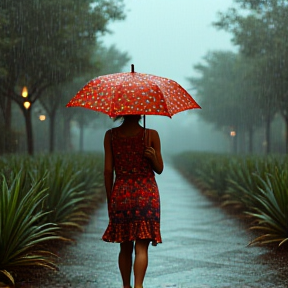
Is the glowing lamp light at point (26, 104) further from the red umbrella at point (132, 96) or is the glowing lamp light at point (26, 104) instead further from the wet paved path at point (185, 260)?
the red umbrella at point (132, 96)

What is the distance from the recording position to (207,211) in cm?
1157

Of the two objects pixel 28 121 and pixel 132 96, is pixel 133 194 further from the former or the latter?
pixel 28 121

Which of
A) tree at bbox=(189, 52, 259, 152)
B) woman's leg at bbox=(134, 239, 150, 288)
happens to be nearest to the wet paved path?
woman's leg at bbox=(134, 239, 150, 288)

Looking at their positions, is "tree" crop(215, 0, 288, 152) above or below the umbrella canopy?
above

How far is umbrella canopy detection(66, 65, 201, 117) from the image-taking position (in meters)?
4.29

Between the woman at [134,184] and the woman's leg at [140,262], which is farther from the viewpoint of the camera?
the woman at [134,184]

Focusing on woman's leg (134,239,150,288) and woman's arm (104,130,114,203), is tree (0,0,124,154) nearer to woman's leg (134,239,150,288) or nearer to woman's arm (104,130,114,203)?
woman's arm (104,130,114,203)

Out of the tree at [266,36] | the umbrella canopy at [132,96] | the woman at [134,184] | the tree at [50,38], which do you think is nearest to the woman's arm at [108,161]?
the woman at [134,184]

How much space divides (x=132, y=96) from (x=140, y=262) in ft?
4.06

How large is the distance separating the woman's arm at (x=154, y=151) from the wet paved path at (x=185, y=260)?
1.32 metres

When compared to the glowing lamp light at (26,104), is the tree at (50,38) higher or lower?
higher

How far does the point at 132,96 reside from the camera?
4.35 meters

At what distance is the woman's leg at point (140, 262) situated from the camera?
4203 mm

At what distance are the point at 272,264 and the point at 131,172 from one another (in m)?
2.41
